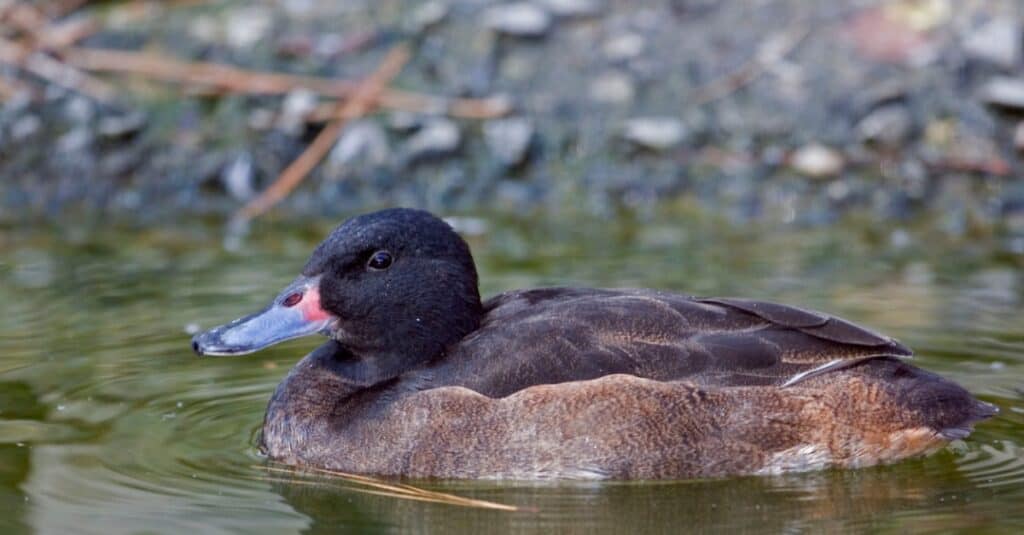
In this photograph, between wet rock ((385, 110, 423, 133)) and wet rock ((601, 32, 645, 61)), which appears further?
wet rock ((601, 32, 645, 61))

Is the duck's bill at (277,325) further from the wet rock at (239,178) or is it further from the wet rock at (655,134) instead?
the wet rock at (655,134)

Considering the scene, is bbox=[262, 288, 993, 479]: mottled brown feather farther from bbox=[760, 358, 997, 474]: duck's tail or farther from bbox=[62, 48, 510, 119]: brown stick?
bbox=[62, 48, 510, 119]: brown stick

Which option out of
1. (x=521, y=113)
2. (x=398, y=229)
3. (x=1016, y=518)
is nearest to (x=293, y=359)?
(x=398, y=229)

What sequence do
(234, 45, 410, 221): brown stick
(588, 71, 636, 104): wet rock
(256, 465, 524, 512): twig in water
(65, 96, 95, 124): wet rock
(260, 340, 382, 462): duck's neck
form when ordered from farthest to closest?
(65, 96, 95, 124): wet rock
(588, 71, 636, 104): wet rock
(234, 45, 410, 221): brown stick
(260, 340, 382, 462): duck's neck
(256, 465, 524, 512): twig in water

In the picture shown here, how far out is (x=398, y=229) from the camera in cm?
586

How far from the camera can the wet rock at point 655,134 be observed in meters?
10.2

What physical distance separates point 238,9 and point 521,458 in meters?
6.61

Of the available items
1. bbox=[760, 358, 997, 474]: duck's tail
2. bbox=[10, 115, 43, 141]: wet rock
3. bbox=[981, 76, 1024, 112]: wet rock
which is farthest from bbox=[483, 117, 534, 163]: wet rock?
bbox=[760, 358, 997, 474]: duck's tail

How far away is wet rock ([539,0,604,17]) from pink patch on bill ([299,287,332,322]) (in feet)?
18.1

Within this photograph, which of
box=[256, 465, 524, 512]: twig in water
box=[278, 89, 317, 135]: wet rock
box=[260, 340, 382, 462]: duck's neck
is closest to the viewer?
box=[256, 465, 524, 512]: twig in water

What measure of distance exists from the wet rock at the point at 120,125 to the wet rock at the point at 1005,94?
506 centimetres

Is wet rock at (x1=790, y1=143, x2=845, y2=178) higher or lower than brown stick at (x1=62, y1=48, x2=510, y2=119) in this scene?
lower

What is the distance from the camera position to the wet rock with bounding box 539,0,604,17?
11.0 meters

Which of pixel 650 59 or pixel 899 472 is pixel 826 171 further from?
pixel 899 472
